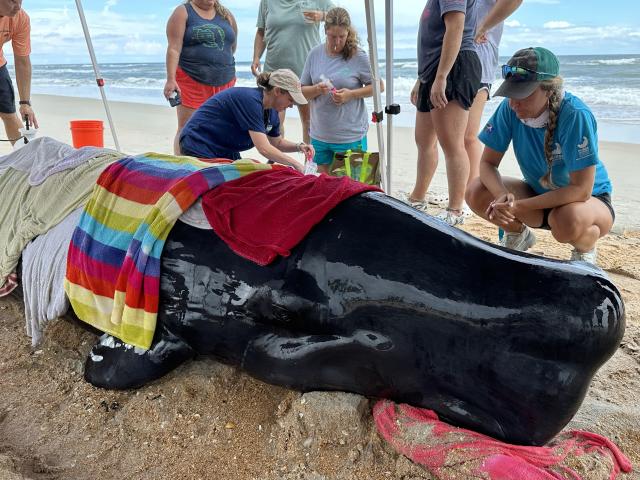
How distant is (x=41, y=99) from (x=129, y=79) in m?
12.9

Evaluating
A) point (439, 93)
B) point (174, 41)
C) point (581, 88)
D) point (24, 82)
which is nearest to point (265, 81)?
point (439, 93)

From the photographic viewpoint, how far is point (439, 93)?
15.3 feet

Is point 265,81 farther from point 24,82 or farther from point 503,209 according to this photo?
point 24,82

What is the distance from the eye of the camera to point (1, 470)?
236 cm

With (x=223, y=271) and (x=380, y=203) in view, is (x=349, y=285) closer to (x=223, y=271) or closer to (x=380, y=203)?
(x=380, y=203)

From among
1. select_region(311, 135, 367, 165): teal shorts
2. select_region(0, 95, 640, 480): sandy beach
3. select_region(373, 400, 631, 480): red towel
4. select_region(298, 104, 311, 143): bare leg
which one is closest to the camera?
select_region(373, 400, 631, 480): red towel

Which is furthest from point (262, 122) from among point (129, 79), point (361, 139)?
point (129, 79)

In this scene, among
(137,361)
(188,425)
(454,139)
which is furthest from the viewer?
(454,139)

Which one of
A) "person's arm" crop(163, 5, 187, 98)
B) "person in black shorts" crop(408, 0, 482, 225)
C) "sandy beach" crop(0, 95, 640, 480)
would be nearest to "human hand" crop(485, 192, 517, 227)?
"person in black shorts" crop(408, 0, 482, 225)

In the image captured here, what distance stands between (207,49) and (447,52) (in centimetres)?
260

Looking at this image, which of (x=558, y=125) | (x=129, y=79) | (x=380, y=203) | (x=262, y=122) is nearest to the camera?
(x=380, y=203)

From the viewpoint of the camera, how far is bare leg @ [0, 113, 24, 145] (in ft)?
21.9

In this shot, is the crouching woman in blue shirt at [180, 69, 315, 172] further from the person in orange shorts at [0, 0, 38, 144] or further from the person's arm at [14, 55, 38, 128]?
the person's arm at [14, 55, 38, 128]

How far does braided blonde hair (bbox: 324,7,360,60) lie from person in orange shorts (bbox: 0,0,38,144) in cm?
Result: 275
